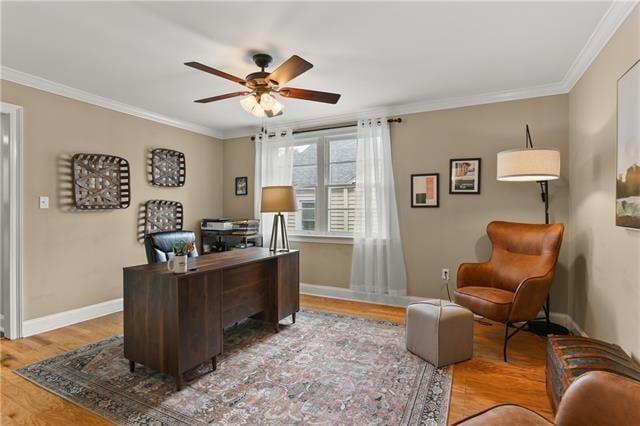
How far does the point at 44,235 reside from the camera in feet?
10.4

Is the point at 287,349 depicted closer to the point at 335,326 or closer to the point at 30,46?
the point at 335,326

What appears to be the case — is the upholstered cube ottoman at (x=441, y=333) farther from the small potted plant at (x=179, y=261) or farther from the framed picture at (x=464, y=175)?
the small potted plant at (x=179, y=261)

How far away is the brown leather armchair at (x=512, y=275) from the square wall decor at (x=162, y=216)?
3.67 meters

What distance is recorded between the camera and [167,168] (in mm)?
4340

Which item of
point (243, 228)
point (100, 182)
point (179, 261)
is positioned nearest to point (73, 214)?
point (100, 182)

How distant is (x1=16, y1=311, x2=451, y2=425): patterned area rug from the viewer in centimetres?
187

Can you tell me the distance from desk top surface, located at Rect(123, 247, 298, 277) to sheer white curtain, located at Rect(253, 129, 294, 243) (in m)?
1.39

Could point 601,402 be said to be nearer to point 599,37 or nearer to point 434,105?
point 599,37

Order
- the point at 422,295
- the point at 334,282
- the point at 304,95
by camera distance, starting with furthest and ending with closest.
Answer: the point at 334,282 < the point at 422,295 < the point at 304,95

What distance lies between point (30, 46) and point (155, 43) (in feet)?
3.29

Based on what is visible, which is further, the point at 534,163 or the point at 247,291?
the point at 247,291

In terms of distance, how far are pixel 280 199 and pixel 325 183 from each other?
4.53 feet

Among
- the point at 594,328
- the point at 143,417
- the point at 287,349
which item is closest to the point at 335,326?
the point at 287,349

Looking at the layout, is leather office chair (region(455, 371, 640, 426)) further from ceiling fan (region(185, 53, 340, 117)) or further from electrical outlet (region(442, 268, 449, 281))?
electrical outlet (region(442, 268, 449, 281))
